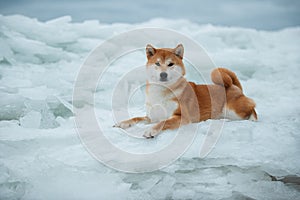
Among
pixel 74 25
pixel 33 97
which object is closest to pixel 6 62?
pixel 33 97

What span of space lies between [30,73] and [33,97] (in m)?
1.11

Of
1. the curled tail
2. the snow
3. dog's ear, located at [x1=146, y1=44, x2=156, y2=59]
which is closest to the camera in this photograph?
the snow

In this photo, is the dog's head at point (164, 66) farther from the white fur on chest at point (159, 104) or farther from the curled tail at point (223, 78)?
the curled tail at point (223, 78)

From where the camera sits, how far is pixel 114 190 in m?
2.07

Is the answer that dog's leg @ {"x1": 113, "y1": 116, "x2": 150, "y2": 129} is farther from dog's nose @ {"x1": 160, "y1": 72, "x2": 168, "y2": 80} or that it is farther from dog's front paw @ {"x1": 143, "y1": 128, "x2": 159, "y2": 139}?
dog's nose @ {"x1": 160, "y1": 72, "x2": 168, "y2": 80}

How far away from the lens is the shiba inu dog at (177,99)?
9.34 ft

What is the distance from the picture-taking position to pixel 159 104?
2.91 m

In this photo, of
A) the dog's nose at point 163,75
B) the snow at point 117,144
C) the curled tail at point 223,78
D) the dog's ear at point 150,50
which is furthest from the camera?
the curled tail at point 223,78

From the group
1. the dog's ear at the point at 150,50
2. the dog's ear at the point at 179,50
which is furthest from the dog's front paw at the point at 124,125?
the dog's ear at the point at 179,50

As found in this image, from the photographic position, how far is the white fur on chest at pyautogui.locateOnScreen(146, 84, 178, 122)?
2881mm

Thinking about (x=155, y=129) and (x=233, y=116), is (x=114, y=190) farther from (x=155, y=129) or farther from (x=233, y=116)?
(x=233, y=116)

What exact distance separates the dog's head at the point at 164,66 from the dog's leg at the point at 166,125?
340 millimetres

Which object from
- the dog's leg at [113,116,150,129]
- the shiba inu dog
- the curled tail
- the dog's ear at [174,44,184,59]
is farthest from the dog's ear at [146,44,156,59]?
the curled tail

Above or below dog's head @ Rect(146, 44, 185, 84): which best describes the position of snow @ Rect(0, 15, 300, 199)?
below
